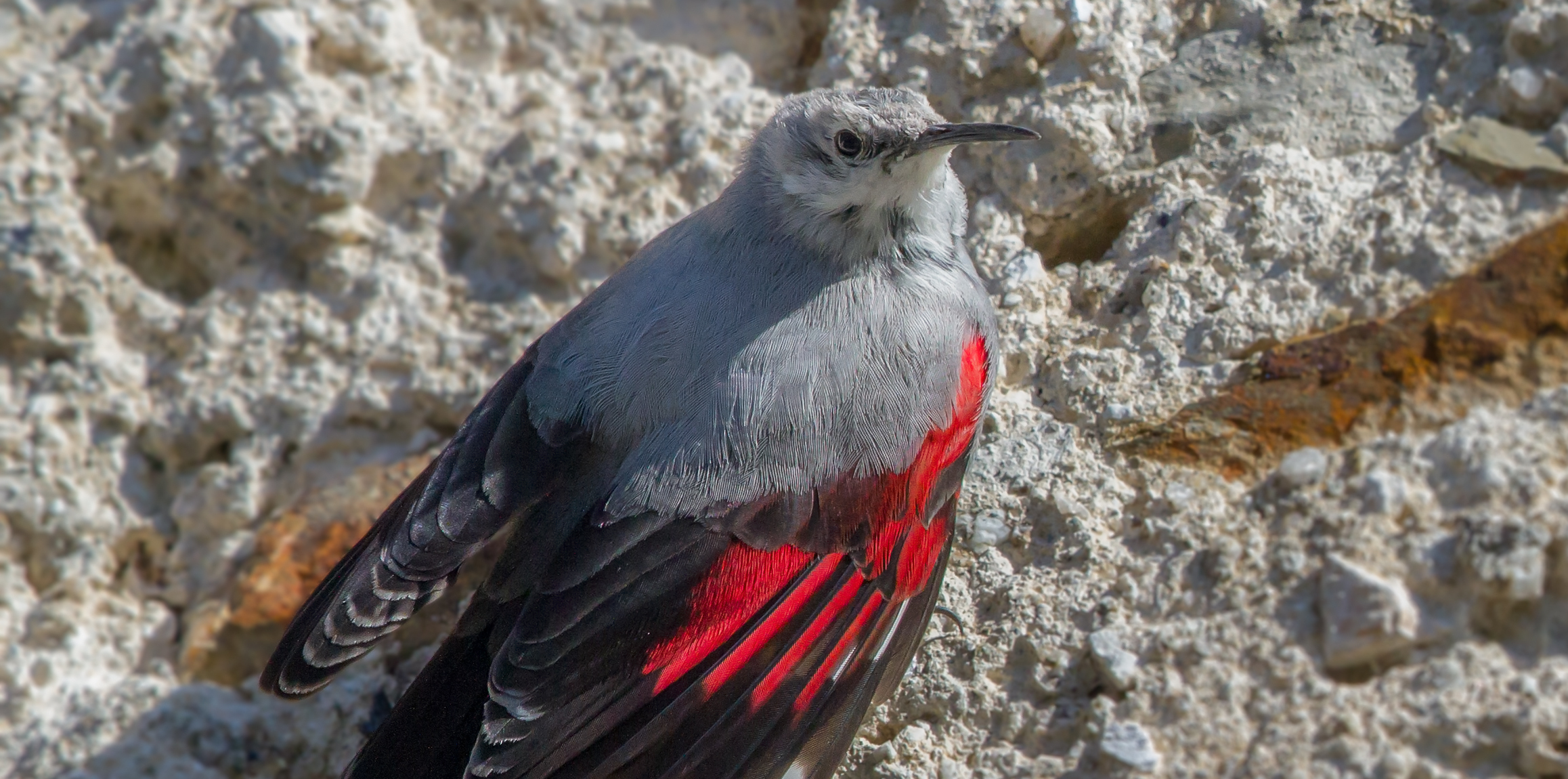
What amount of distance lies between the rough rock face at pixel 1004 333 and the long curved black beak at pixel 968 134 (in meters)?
0.42

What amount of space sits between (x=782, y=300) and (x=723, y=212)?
0.84 feet

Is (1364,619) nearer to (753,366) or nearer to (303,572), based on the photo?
(753,366)

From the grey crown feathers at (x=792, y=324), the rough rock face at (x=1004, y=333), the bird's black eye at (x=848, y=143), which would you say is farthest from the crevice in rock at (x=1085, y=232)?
the bird's black eye at (x=848, y=143)

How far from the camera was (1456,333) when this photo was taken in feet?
7.84

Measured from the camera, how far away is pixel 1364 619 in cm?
215

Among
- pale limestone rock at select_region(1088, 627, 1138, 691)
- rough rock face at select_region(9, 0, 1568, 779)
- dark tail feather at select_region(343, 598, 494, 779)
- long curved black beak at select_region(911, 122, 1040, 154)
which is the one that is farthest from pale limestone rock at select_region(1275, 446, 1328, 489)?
dark tail feather at select_region(343, 598, 494, 779)

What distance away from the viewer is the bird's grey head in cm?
247

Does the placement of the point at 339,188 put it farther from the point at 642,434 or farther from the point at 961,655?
the point at 961,655

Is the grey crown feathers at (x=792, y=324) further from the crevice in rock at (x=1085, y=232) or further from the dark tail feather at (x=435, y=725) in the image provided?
the dark tail feather at (x=435, y=725)

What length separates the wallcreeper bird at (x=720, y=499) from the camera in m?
2.21

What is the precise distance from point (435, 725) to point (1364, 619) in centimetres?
151

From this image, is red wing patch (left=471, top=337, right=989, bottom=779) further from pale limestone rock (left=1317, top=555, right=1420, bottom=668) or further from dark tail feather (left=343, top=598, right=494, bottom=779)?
pale limestone rock (left=1317, top=555, right=1420, bottom=668)

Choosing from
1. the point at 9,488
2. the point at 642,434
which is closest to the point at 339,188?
the point at 9,488

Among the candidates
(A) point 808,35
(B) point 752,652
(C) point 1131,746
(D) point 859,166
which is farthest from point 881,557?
(A) point 808,35
